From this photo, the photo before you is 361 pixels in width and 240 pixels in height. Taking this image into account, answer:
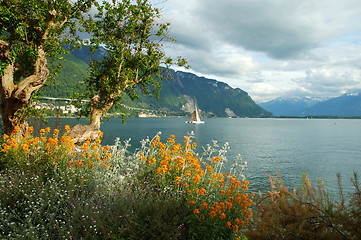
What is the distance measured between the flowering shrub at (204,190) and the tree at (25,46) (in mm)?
→ 5682

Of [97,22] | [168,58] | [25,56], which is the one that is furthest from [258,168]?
[25,56]

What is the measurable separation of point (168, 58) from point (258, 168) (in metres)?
24.8

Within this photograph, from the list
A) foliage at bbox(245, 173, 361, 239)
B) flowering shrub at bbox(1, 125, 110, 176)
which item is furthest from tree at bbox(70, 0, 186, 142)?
foliage at bbox(245, 173, 361, 239)

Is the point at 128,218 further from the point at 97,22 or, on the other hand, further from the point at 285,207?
the point at 97,22

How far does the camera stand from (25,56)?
9.82m

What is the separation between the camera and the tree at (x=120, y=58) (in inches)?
437

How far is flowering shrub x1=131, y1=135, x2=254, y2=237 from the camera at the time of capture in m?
4.53

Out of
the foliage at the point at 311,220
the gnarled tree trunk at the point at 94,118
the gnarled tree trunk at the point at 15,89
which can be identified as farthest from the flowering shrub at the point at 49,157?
the foliage at the point at 311,220

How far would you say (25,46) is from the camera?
950 cm

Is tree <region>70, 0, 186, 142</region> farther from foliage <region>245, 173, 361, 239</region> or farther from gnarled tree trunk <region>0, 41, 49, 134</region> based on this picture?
foliage <region>245, 173, 361, 239</region>

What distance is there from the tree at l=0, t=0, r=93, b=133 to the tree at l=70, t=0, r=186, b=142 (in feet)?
5.82

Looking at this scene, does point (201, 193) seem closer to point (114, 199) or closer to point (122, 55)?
point (114, 199)

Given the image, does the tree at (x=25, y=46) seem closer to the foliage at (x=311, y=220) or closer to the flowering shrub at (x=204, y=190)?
the flowering shrub at (x=204, y=190)

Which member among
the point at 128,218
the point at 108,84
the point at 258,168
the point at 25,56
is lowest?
the point at 258,168
